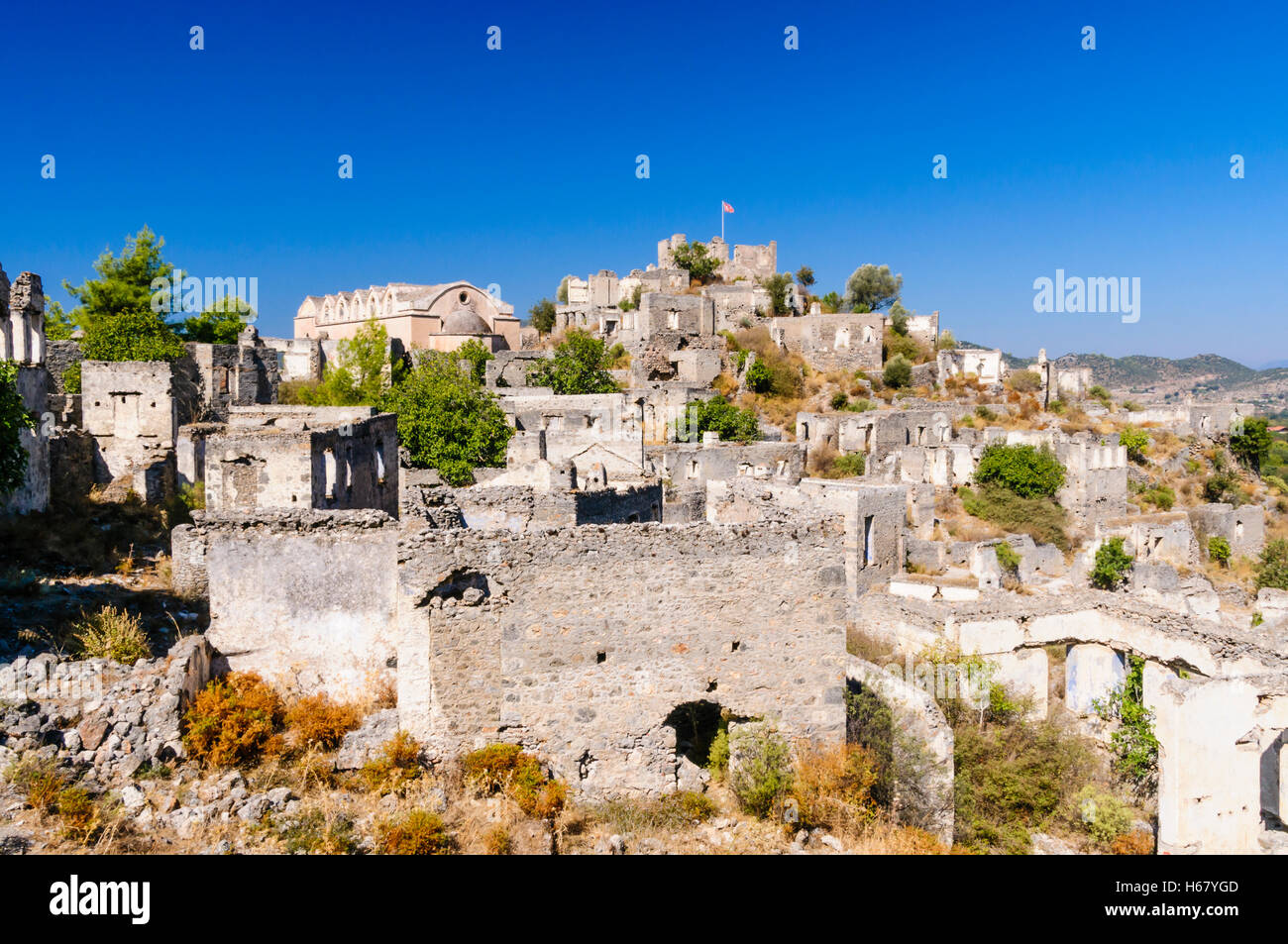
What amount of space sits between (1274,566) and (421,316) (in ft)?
132

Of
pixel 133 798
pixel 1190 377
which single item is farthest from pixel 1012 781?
pixel 1190 377

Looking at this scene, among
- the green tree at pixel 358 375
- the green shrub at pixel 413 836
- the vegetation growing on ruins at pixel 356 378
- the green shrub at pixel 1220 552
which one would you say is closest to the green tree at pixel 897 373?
the green shrub at pixel 1220 552

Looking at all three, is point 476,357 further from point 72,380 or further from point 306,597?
point 306,597

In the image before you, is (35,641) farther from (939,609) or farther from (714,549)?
(939,609)

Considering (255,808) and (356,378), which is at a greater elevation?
(356,378)

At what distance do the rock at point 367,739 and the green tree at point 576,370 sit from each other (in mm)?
30310

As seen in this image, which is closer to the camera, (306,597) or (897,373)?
(306,597)

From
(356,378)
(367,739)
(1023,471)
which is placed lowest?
(367,739)

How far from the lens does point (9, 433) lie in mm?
10945

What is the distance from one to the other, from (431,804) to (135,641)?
4.07 meters

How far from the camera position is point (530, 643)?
819 centimetres

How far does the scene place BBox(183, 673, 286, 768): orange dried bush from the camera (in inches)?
308

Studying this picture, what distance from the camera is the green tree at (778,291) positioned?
54.0m
